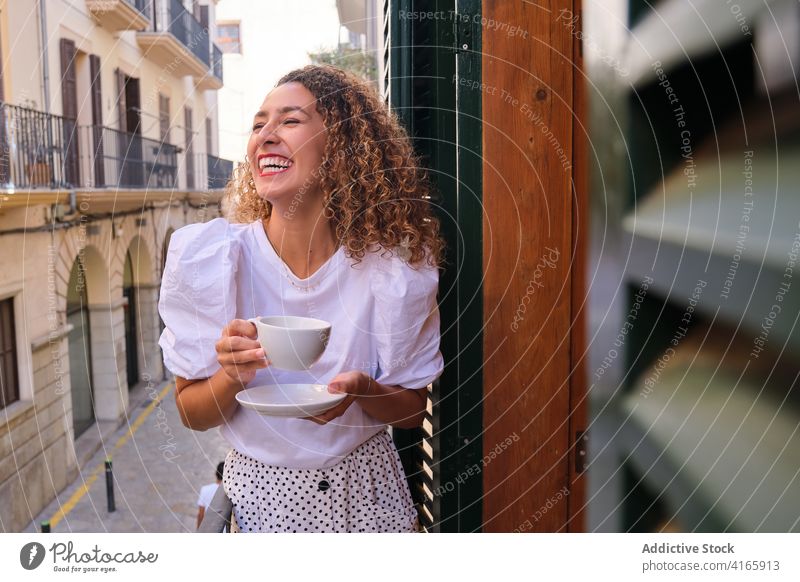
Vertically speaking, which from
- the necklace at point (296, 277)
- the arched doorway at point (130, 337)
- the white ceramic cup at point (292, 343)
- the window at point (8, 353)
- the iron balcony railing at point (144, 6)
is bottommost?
the arched doorway at point (130, 337)

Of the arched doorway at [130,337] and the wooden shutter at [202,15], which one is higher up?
the wooden shutter at [202,15]

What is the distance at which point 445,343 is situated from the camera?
748 mm

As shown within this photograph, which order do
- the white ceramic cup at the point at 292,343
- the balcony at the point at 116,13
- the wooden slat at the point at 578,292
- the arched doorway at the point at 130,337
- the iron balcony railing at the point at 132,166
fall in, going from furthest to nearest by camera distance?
the arched doorway at the point at 130,337 < the iron balcony railing at the point at 132,166 < the balcony at the point at 116,13 < the wooden slat at the point at 578,292 < the white ceramic cup at the point at 292,343

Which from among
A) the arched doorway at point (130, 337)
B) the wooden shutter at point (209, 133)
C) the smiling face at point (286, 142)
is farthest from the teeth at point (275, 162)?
the arched doorway at point (130, 337)

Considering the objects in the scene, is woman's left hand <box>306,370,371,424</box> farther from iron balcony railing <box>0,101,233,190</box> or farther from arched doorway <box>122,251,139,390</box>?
arched doorway <box>122,251,139,390</box>

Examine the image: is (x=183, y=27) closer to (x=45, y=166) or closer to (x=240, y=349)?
(x=45, y=166)

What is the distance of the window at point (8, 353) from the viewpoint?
A: 74cm

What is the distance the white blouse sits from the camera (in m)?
0.62

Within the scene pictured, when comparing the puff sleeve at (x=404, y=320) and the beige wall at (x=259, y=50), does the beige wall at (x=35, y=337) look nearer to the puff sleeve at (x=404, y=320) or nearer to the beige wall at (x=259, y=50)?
the beige wall at (x=259, y=50)

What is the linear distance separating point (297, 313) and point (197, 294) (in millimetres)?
86

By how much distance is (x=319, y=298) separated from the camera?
653 millimetres

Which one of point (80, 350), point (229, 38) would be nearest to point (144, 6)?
point (229, 38)

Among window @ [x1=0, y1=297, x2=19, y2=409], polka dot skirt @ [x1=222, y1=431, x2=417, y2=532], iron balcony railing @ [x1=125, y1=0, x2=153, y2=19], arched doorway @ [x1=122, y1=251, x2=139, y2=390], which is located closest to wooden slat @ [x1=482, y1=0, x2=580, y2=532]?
polka dot skirt @ [x1=222, y1=431, x2=417, y2=532]

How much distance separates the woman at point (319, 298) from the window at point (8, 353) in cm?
22
